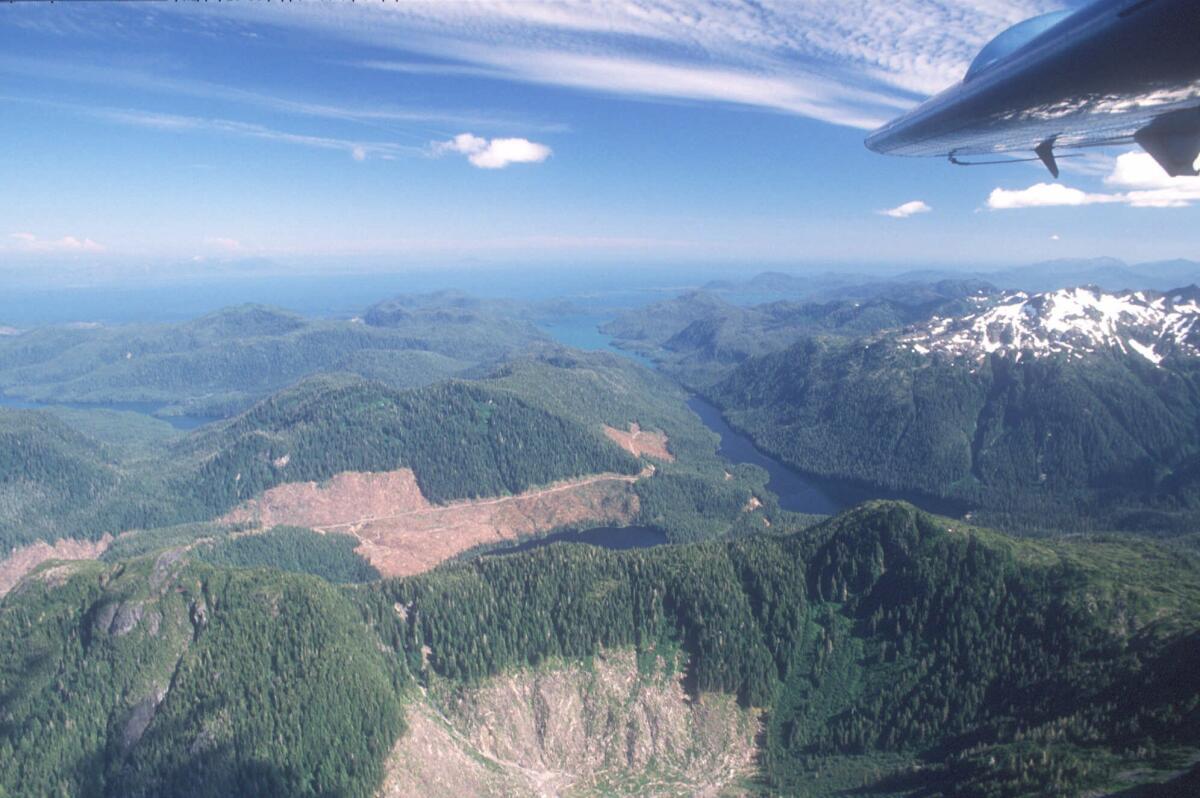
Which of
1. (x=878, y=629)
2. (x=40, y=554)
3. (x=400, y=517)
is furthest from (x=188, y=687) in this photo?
(x=40, y=554)

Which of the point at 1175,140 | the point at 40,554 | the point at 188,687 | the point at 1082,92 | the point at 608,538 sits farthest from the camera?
the point at 608,538

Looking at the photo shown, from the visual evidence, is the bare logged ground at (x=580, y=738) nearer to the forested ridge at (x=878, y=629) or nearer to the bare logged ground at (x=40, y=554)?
the forested ridge at (x=878, y=629)

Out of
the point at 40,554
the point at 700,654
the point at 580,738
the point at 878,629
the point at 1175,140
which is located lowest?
the point at 580,738

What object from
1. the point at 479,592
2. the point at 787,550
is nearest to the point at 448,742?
the point at 479,592

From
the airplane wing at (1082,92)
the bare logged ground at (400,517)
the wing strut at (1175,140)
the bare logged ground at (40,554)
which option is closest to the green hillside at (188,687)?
the bare logged ground at (400,517)

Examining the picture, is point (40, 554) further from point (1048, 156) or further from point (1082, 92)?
point (1082, 92)
